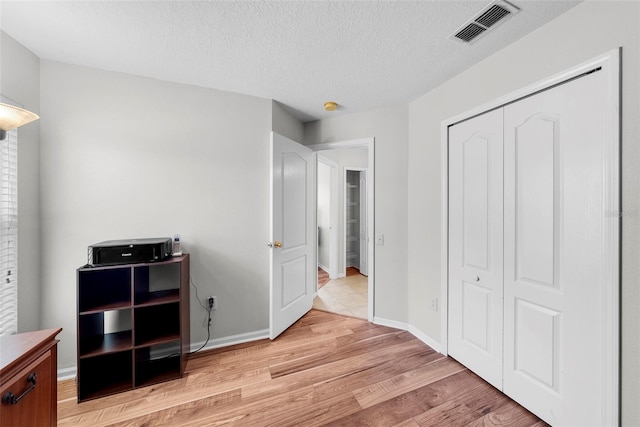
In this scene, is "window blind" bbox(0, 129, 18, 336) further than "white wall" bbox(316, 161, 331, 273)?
No

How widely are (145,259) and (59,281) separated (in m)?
0.71

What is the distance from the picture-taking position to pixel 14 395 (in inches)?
34.1

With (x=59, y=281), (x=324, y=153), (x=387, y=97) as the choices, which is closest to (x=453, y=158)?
(x=387, y=97)

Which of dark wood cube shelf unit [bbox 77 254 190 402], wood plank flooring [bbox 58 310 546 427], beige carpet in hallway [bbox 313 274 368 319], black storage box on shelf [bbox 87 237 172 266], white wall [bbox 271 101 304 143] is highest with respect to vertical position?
white wall [bbox 271 101 304 143]

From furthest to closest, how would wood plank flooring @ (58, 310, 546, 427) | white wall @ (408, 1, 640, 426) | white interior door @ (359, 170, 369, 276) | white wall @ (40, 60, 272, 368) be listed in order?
white interior door @ (359, 170, 369, 276) < white wall @ (40, 60, 272, 368) < wood plank flooring @ (58, 310, 546, 427) < white wall @ (408, 1, 640, 426)

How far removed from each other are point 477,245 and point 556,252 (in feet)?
1.57

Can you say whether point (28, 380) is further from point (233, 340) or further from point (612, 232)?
point (612, 232)

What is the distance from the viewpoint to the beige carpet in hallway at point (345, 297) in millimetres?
3062

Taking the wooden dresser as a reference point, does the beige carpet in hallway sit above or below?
below

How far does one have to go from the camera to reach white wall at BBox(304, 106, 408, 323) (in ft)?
8.29

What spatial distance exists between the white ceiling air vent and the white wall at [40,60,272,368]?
1658 millimetres

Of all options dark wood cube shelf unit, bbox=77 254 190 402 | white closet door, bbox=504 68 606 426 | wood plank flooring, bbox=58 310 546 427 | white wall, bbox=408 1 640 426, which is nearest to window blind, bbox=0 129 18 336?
dark wood cube shelf unit, bbox=77 254 190 402

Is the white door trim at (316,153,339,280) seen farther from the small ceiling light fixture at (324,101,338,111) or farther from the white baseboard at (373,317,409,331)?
the white baseboard at (373,317,409,331)

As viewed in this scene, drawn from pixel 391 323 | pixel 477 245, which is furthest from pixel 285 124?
pixel 391 323
